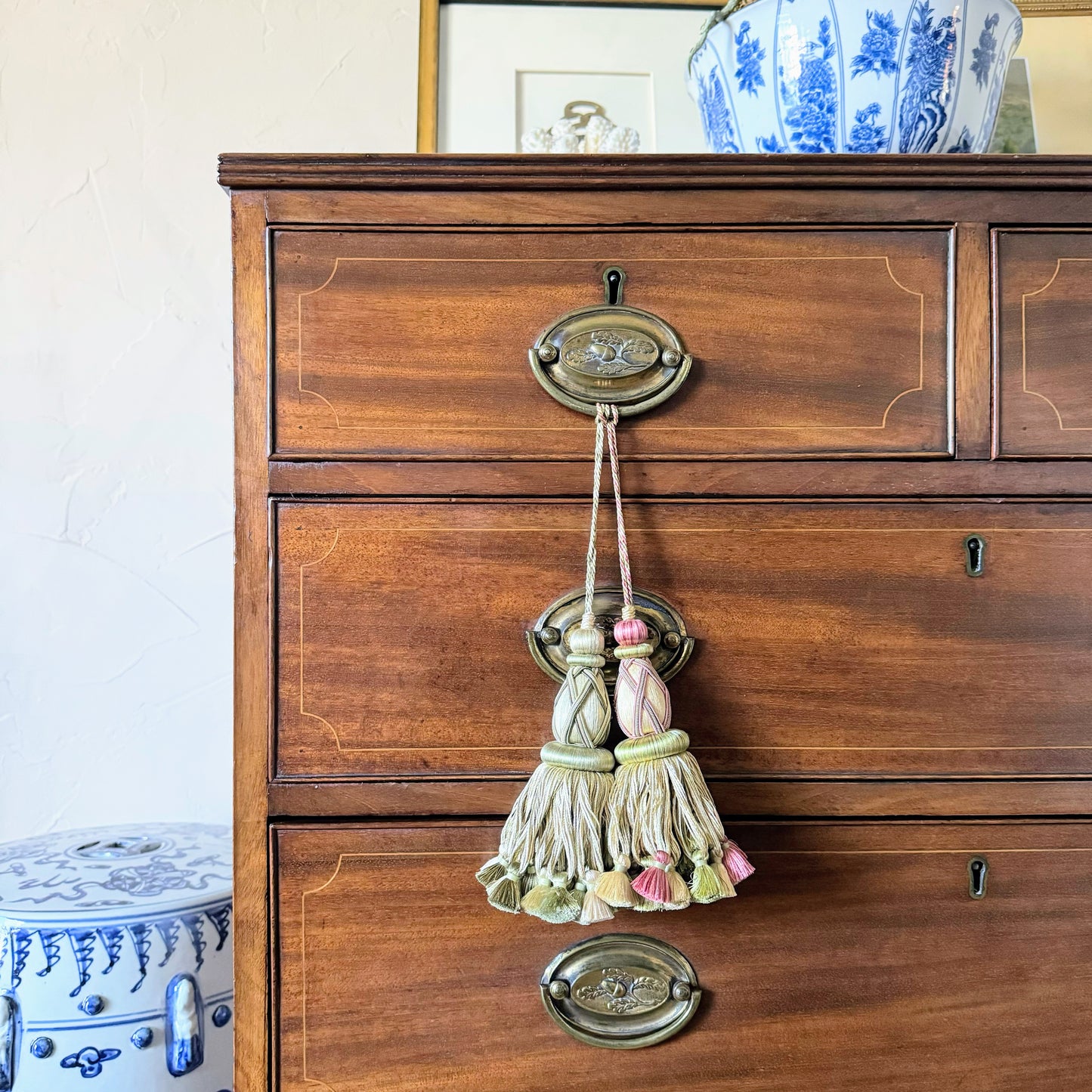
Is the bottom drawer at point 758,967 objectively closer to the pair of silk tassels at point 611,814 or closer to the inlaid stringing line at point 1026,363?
the pair of silk tassels at point 611,814

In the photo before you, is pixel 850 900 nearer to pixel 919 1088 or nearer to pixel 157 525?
pixel 919 1088

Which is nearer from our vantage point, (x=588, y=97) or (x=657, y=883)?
(x=657, y=883)

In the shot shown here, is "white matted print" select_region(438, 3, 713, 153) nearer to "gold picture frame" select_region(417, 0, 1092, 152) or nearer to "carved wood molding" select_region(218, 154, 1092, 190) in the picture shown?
"gold picture frame" select_region(417, 0, 1092, 152)

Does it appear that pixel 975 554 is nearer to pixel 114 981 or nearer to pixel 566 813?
pixel 566 813

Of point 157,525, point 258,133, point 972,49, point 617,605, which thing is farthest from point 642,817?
point 258,133

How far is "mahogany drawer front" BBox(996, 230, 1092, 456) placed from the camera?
64 centimetres

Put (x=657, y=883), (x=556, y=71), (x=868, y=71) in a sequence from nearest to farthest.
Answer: (x=657, y=883) → (x=868, y=71) → (x=556, y=71)

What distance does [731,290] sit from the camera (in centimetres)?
64

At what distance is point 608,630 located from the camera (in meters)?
0.63

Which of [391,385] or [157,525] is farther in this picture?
[157,525]

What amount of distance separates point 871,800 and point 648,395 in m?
0.32

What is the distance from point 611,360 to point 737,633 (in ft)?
0.68

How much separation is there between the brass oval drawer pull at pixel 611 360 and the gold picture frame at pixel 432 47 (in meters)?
0.55

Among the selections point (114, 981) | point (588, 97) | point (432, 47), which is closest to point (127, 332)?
point (432, 47)
